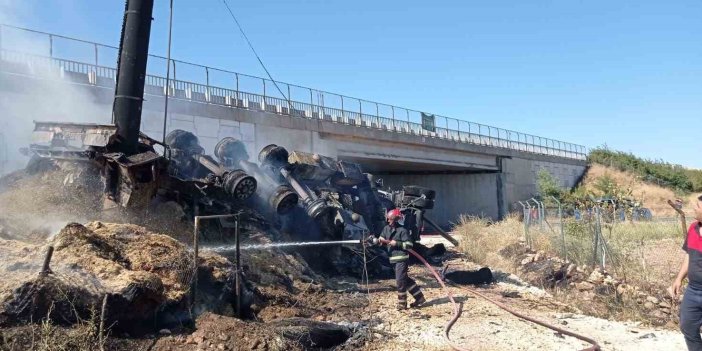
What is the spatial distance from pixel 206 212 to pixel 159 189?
1.05 m

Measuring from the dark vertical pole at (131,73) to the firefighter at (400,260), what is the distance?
4.36 meters

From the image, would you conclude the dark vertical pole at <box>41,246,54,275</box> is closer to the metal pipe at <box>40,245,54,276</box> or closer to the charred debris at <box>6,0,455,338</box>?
the metal pipe at <box>40,245,54,276</box>

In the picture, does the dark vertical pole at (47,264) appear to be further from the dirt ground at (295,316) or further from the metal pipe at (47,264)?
the dirt ground at (295,316)

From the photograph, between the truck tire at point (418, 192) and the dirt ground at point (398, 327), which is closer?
the dirt ground at point (398, 327)

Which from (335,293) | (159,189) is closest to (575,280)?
(335,293)

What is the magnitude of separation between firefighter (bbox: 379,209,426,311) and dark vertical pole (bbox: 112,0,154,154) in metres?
4.36

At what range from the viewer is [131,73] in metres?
8.77

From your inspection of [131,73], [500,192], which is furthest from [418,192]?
[500,192]

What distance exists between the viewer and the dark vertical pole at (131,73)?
8.75 metres

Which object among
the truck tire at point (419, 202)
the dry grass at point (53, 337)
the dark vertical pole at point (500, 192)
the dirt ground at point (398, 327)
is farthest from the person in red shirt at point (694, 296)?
Answer: the dark vertical pole at point (500, 192)

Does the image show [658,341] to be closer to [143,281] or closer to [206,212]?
[143,281]

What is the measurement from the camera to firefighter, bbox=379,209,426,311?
835 cm

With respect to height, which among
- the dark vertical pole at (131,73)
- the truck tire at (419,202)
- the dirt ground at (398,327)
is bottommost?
the dirt ground at (398,327)

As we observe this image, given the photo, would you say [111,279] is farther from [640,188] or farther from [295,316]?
[640,188]
